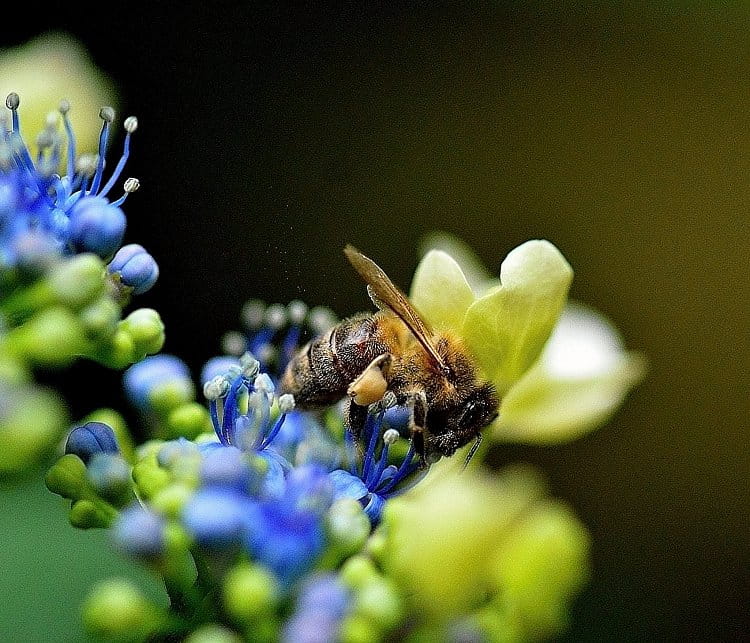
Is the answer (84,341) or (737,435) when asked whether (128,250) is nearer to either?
(84,341)

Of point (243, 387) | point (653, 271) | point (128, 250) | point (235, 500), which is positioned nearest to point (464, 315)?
point (243, 387)

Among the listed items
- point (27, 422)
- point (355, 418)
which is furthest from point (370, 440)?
point (27, 422)

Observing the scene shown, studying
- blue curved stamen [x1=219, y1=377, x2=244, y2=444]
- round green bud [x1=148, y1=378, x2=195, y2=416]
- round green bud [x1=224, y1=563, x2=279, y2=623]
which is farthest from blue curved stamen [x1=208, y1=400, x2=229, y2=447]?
round green bud [x1=224, y1=563, x2=279, y2=623]

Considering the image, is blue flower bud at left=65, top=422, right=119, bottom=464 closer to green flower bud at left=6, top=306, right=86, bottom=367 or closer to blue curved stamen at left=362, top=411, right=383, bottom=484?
green flower bud at left=6, top=306, right=86, bottom=367

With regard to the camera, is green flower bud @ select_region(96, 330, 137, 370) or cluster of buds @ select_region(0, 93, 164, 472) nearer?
cluster of buds @ select_region(0, 93, 164, 472)

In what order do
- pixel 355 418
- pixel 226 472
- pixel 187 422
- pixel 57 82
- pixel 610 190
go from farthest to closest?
pixel 610 190 < pixel 57 82 < pixel 355 418 < pixel 187 422 < pixel 226 472

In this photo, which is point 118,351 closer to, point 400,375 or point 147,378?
point 147,378

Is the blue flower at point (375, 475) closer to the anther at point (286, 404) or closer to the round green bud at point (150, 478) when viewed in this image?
the anther at point (286, 404)
